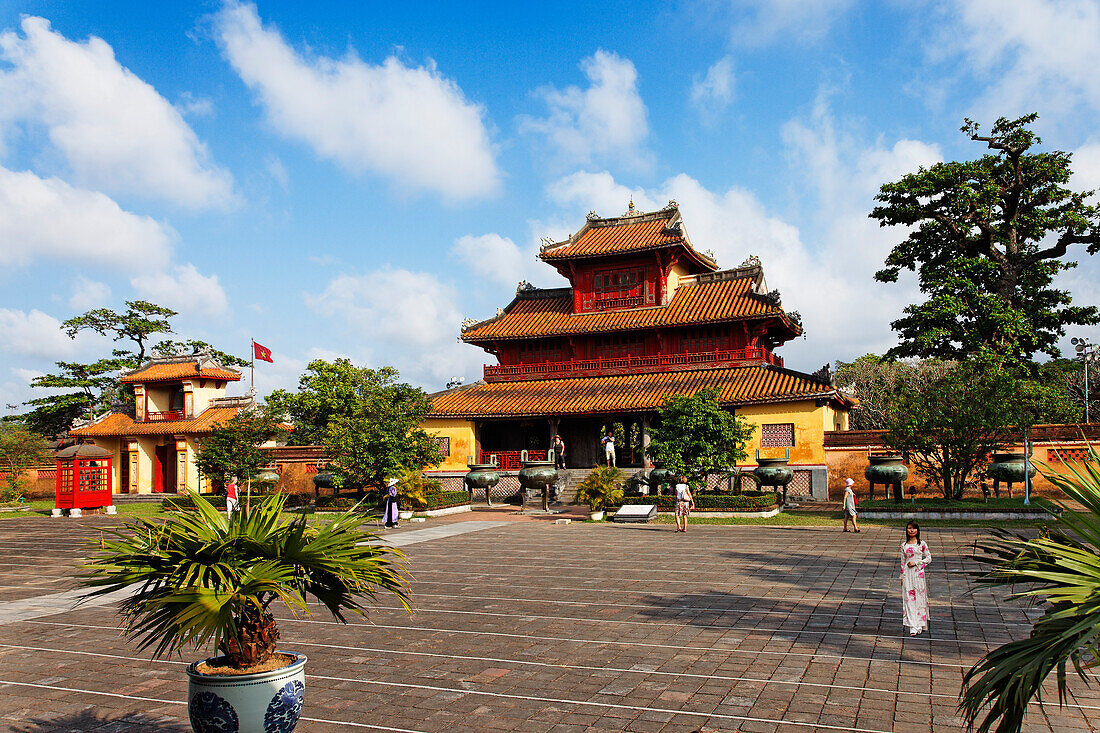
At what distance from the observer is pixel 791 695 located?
241 inches

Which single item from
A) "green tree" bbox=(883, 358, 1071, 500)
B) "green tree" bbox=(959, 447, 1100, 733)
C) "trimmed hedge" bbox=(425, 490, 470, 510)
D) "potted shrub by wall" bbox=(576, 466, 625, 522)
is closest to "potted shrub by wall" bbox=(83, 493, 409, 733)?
"green tree" bbox=(959, 447, 1100, 733)

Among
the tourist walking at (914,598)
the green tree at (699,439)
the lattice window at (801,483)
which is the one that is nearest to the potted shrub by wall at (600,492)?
the green tree at (699,439)

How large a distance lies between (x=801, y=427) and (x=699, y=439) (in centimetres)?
682

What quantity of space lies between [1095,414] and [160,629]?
45.5 meters

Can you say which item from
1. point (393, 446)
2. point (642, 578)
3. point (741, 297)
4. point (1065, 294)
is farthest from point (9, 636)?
point (1065, 294)

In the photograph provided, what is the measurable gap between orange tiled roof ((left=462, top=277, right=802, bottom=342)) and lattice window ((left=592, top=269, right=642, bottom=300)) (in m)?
0.91

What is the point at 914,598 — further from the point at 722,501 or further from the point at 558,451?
the point at 558,451

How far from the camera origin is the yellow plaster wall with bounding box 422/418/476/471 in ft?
105

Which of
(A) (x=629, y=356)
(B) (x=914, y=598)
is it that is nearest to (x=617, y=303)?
(A) (x=629, y=356)

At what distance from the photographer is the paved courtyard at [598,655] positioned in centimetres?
575

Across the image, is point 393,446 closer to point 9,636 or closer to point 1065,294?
point 9,636

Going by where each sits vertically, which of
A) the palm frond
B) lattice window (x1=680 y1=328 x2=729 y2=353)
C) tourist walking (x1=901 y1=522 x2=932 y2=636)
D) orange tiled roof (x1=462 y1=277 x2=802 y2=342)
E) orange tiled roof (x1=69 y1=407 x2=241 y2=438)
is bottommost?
tourist walking (x1=901 y1=522 x2=932 y2=636)

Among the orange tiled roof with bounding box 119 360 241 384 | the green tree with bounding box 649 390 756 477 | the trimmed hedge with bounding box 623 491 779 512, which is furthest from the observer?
the orange tiled roof with bounding box 119 360 241 384

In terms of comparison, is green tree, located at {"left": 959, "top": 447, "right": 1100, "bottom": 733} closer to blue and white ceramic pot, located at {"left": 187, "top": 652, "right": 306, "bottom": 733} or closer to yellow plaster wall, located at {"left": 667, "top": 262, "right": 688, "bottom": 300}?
blue and white ceramic pot, located at {"left": 187, "top": 652, "right": 306, "bottom": 733}
